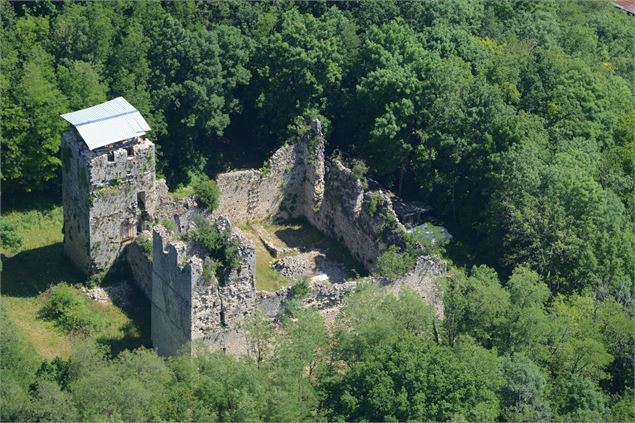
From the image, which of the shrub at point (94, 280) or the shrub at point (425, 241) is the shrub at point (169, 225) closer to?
the shrub at point (94, 280)

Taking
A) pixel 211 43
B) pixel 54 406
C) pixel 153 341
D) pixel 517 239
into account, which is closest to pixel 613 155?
pixel 517 239

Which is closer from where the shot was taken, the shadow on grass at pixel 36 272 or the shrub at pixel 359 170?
the shadow on grass at pixel 36 272

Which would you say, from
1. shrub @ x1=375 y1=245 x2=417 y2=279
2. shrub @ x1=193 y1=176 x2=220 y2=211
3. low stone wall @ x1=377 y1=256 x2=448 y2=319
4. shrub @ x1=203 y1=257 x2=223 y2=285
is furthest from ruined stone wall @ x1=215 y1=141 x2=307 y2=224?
shrub @ x1=203 y1=257 x2=223 y2=285

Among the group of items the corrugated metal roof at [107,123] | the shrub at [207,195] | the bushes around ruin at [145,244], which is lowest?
the bushes around ruin at [145,244]

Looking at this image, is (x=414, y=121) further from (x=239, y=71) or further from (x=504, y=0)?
(x=504, y=0)

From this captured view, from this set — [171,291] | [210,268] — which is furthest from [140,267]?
[210,268]

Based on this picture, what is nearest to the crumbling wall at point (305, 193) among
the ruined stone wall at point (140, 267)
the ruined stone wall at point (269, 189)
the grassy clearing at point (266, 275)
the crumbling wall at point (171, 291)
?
the ruined stone wall at point (269, 189)

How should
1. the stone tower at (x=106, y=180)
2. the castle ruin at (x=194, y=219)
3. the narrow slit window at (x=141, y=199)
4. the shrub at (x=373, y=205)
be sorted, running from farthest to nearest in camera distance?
the shrub at (x=373, y=205), the narrow slit window at (x=141, y=199), the stone tower at (x=106, y=180), the castle ruin at (x=194, y=219)

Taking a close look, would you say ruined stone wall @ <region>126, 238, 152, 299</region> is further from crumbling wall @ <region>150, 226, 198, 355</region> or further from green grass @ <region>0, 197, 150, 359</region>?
crumbling wall @ <region>150, 226, 198, 355</region>
